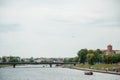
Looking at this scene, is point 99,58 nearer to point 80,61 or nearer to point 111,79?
point 80,61

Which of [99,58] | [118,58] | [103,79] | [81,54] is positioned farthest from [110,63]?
[103,79]

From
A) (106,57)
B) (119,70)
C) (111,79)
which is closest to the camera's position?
(111,79)

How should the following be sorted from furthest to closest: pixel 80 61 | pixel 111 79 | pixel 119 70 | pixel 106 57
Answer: pixel 80 61 < pixel 106 57 < pixel 119 70 < pixel 111 79

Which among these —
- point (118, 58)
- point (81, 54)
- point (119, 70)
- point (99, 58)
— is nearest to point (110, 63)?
point (118, 58)

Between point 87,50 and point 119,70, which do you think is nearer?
point 119,70

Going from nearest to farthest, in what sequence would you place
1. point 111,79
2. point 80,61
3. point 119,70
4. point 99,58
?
point 111,79
point 119,70
point 99,58
point 80,61

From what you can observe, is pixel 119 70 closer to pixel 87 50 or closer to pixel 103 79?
pixel 103 79

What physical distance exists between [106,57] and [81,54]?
28714mm

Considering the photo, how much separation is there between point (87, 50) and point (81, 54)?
8417mm

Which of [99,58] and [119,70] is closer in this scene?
[119,70]

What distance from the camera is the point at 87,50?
191 m

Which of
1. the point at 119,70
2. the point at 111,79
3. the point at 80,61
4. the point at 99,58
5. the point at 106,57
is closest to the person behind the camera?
the point at 111,79

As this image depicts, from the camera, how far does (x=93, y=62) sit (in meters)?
164

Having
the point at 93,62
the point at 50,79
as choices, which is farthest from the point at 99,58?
the point at 50,79
